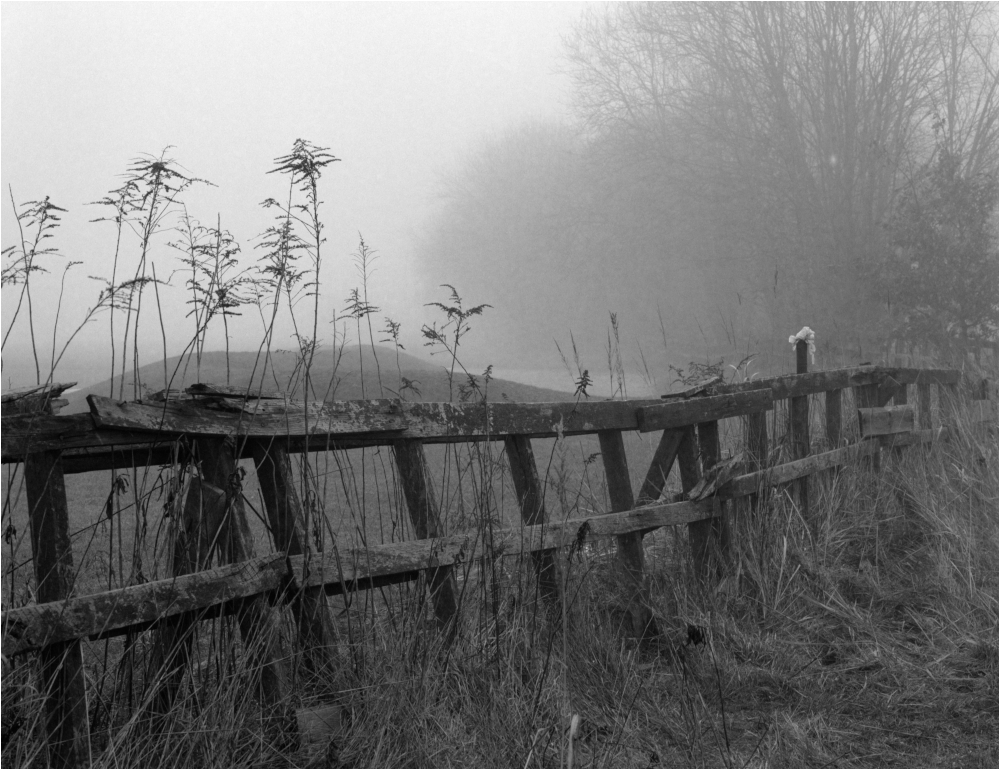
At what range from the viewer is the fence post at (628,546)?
4.05m

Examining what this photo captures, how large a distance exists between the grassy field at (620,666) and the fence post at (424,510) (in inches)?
3.3

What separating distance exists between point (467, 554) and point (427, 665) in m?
0.62

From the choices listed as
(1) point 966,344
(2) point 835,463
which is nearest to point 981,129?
(1) point 966,344

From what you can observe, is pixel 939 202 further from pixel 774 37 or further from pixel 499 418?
Result: pixel 499 418

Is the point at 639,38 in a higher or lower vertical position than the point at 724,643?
higher

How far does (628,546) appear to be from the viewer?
410 centimetres

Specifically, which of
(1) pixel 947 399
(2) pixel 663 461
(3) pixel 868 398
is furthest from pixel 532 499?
(1) pixel 947 399

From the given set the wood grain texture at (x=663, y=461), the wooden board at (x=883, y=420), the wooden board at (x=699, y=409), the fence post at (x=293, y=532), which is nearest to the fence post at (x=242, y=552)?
the fence post at (x=293, y=532)

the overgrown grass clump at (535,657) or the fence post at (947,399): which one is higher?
the fence post at (947,399)

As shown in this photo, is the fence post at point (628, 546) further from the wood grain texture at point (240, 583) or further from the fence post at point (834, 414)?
the fence post at point (834, 414)

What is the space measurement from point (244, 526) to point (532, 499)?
1.30 meters

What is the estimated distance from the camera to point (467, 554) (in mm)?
3297

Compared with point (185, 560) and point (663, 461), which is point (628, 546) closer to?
point (663, 461)

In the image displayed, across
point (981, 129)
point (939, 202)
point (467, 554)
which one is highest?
point (981, 129)
